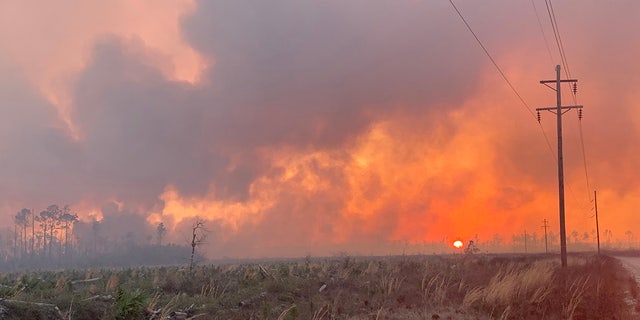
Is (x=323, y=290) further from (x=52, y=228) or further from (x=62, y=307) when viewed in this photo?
(x=52, y=228)

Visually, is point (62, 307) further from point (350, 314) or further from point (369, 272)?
point (369, 272)

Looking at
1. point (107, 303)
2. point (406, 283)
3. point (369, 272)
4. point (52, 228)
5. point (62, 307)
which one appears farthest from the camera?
point (52, 228)

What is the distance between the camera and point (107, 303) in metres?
15.6

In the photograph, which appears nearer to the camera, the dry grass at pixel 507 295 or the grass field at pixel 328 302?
the grass field at pixel 328 302

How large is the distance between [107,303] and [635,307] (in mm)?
17198

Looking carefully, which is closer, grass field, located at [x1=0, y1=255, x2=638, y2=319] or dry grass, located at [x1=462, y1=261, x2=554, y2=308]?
grass field, located at [x1=0, y1=255, x2=638, y2=319]

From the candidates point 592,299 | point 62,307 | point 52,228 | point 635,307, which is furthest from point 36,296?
point 52,228

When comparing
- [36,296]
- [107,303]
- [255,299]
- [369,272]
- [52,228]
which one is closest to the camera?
[107,303]

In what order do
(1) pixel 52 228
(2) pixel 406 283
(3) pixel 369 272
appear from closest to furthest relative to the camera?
1. (2) pixel 406 283
2. (3) pixel 369 272
3. (1) pixel 52 228

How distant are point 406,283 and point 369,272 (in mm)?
6354

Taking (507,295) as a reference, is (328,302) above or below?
below

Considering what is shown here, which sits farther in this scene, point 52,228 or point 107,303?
point 52,228

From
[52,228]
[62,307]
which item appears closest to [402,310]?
[62,307]

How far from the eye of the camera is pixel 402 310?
1572cm
